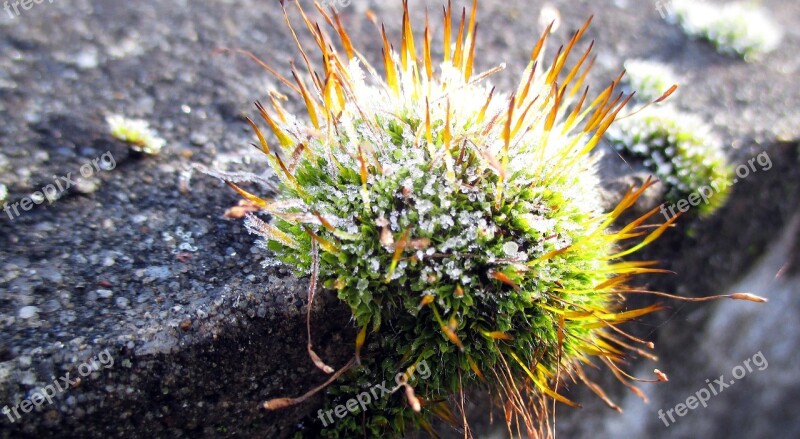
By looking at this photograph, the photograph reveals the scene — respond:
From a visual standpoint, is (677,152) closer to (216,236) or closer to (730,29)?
(730,29)

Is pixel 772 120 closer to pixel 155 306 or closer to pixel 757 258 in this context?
pixel 757 258

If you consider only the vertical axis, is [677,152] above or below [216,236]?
above

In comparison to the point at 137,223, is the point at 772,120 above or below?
above

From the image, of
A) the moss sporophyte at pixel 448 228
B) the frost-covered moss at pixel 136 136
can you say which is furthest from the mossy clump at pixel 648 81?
the frost-covered moss at pixel 136 136

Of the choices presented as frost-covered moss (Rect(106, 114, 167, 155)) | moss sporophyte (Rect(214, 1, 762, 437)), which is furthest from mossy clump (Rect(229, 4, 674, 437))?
frost-covered moss (Rect(106, 114, 167, 155))

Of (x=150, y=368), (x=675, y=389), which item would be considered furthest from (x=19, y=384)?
(x=675, y=389)

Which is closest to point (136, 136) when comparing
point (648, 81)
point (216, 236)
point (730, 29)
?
point (216, 236)

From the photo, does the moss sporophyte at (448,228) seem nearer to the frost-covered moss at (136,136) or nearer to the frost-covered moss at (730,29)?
the frost-covered moss at (136,136)
